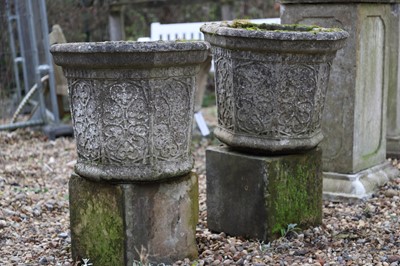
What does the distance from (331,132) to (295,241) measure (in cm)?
126

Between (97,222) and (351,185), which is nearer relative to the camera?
(97,222)

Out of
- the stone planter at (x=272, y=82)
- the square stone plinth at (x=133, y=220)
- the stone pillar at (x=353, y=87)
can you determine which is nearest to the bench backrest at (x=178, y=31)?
the stone pillar at (x=353, y=87)

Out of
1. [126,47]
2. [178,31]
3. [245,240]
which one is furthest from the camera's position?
[178,31]

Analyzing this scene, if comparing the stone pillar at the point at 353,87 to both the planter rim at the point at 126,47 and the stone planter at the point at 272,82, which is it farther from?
the planter rim at the point at 126,47

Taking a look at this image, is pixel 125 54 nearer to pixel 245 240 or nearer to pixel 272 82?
pixel 272 82

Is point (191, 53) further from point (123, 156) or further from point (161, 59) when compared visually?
point (123, 156)

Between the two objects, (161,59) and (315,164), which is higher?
(161,59)

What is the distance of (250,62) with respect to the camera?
3.36m

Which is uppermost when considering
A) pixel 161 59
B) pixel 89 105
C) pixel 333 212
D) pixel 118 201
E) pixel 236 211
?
pixel 161 59

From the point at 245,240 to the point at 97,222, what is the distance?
882mm

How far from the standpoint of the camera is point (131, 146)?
2904mm

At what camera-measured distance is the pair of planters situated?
112 inches

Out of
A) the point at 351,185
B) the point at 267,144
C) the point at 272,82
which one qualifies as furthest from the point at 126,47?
the point at 351,185

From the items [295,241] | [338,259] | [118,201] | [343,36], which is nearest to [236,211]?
[295,241]
